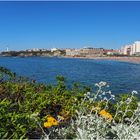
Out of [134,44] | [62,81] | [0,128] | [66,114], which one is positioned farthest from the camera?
[134,44]

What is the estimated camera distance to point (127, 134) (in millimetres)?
4961

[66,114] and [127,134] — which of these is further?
[66,114]

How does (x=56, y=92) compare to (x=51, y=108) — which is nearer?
(x=51, y=108)

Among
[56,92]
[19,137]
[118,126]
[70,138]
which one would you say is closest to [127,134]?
[118,126]

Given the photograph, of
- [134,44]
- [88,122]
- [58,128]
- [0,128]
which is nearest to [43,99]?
[58,128]

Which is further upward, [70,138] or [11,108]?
[11,108]

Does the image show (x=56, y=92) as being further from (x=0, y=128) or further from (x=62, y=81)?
(x=0, y=128)

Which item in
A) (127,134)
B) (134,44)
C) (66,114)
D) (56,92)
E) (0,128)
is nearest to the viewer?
(0,128)

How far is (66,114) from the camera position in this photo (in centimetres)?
602

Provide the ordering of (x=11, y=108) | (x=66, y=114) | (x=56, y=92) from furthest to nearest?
(x=56, y=92) < (x=66, y=114) < (x=11, y=108)

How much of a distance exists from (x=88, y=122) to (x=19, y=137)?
91cm

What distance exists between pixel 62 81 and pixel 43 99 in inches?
59.4

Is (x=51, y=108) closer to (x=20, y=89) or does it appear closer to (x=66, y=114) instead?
(x=66, y=114)

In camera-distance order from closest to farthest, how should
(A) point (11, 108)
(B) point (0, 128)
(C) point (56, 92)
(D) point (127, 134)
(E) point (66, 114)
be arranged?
(B) point (0, 128)
(D) point (127, 134)
(A) point (11, 108)
(E) point (66, 114)
(C) point (56, 92)
